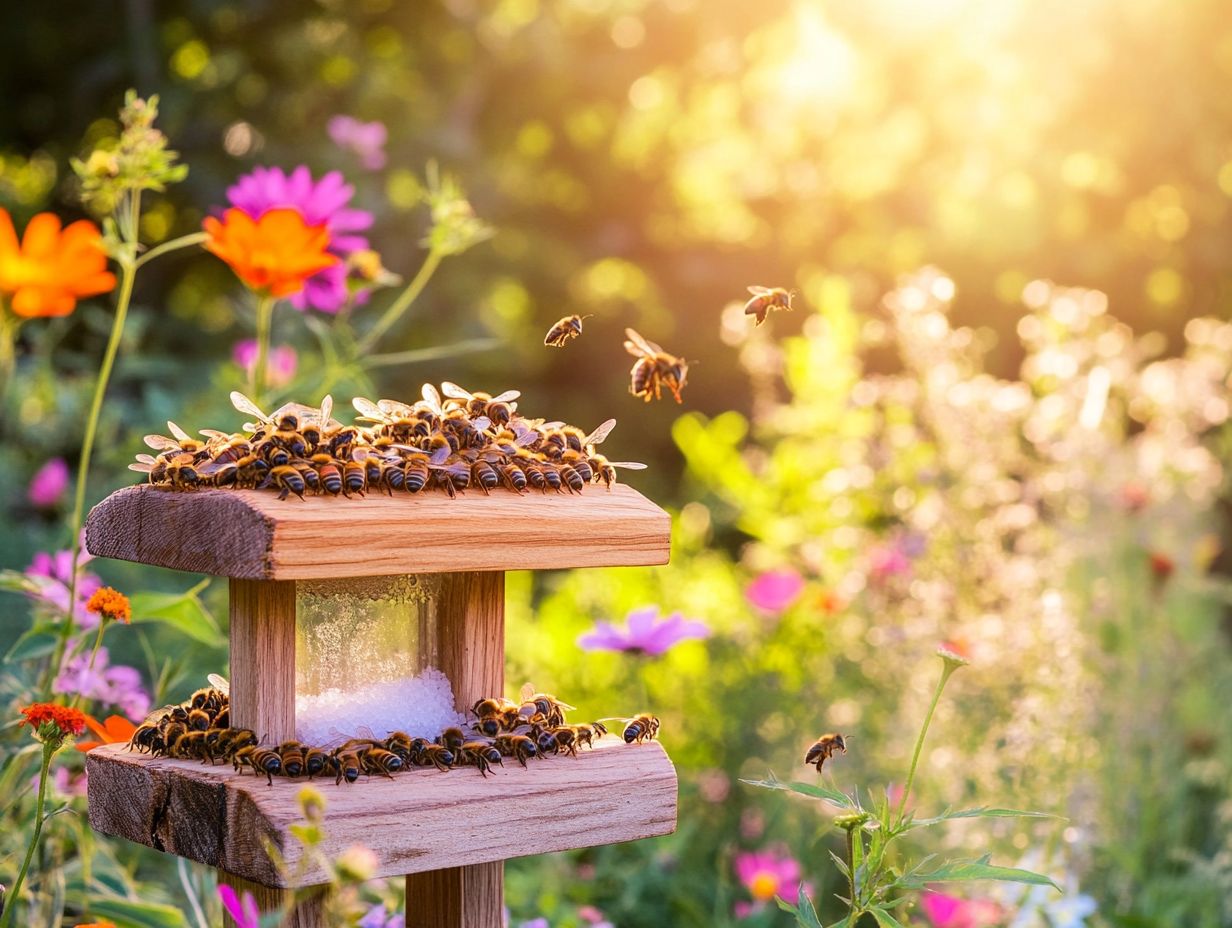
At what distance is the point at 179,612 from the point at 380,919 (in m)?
0.48

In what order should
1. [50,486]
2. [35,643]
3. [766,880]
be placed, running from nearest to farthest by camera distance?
[35,643] < [766,880] < [50,486]

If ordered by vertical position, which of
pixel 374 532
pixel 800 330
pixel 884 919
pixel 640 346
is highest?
pixel 800 330

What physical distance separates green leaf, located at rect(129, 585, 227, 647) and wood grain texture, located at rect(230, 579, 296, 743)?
0.40m

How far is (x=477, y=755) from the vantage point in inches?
59.4

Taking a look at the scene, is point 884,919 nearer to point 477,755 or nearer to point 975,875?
point 975,875

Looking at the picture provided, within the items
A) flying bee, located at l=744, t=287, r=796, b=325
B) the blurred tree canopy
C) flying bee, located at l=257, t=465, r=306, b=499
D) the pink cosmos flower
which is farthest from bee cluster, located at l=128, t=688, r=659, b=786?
the blurred tree canopy

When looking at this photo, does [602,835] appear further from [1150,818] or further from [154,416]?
[154,416]

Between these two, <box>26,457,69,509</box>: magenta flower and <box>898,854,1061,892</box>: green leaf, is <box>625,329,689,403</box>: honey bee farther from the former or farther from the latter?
<box>26,457,69,509</box>: magenta flower

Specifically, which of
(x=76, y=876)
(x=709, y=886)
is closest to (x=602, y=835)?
(x=76, y=876)

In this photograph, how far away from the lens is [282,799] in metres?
1.33

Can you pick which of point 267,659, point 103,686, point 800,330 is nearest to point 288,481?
point 267,659

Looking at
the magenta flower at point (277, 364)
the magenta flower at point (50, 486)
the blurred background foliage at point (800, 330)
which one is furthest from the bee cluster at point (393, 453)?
the magenta flower at point (50, 486)

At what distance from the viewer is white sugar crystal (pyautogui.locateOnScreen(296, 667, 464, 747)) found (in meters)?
Result: 1.52

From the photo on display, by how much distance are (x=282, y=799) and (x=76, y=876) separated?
0.92 metres
